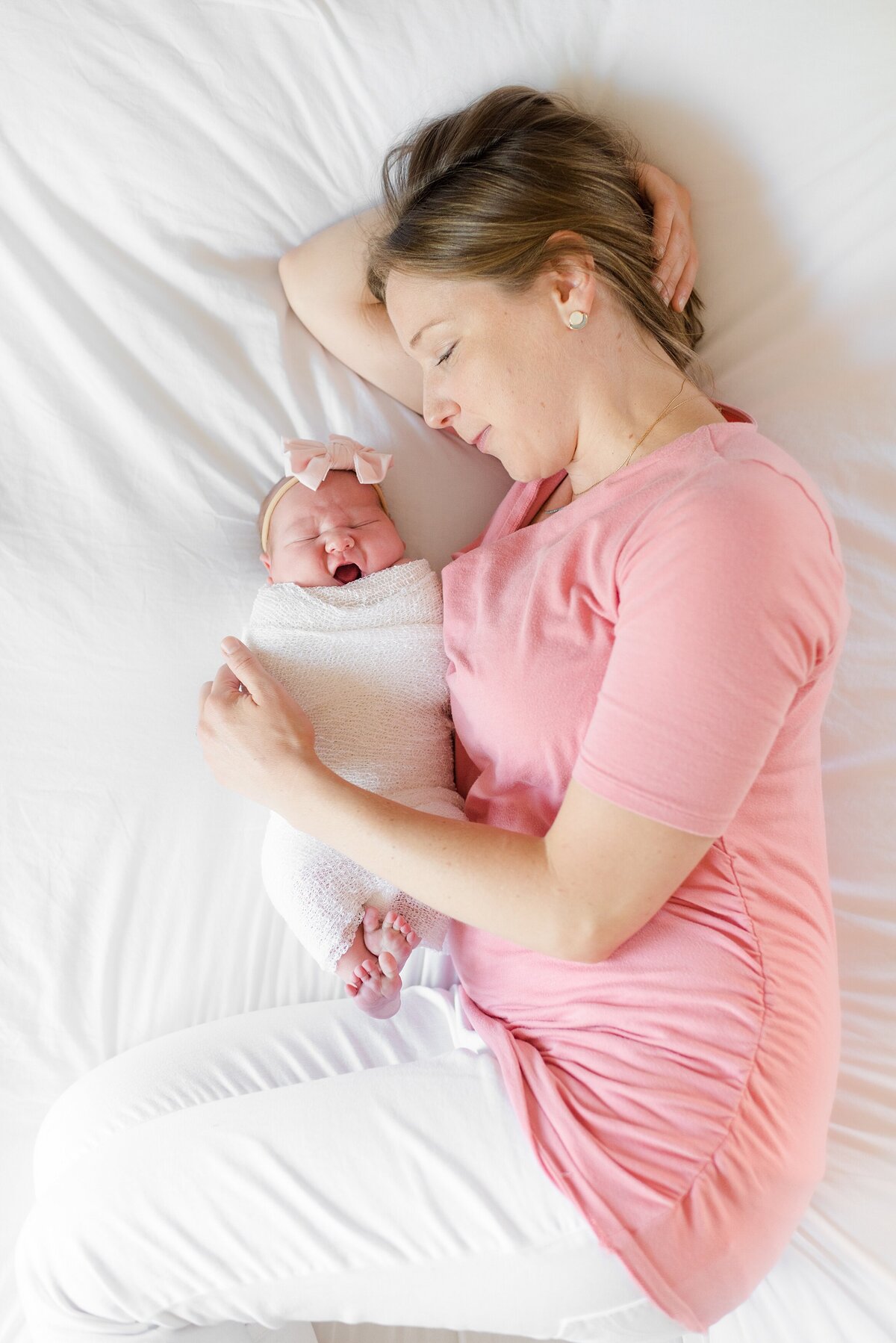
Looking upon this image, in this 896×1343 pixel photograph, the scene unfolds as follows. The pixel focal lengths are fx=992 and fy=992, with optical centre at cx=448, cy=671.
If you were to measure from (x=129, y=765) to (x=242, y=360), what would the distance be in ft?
2.02

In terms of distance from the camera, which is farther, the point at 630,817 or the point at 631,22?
the point at 631,22

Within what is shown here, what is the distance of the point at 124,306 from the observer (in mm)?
1412

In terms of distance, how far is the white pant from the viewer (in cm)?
103

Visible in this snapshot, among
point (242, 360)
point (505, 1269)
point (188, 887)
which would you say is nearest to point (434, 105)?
point (242, 360)

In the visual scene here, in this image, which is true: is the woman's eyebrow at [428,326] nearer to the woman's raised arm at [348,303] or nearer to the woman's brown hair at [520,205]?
the woman's brown hair at [520,205]

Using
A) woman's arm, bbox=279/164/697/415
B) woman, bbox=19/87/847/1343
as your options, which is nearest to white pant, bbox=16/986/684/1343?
woman, bbox=19/87/847/1343

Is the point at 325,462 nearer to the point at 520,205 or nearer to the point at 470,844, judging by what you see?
the point at 520,205

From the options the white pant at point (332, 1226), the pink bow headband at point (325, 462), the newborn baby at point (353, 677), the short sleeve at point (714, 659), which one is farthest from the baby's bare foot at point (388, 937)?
the pink bow headband at point (325, 462)

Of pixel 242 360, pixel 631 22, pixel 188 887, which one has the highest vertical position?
pixel 631 22

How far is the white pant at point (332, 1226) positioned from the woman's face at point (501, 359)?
736 mm

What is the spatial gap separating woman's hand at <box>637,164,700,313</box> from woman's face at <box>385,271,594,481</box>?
0.23 meters

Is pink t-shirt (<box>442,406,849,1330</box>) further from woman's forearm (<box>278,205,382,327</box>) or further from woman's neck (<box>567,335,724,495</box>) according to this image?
woman's forearm (<box>278,205,382,327</box>)

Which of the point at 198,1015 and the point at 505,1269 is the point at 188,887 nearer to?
the point at 198,1015

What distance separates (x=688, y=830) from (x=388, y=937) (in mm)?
466
